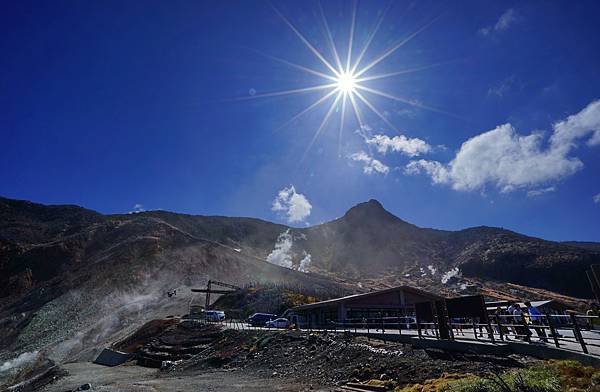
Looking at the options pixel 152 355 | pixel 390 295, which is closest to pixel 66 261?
pixel 152 355

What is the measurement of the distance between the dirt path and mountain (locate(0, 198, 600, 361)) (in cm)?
2015

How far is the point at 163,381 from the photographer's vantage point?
25.6 m

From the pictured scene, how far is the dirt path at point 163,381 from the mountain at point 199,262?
66.1 feet

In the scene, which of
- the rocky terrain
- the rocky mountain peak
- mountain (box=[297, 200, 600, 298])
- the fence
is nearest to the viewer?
the fence

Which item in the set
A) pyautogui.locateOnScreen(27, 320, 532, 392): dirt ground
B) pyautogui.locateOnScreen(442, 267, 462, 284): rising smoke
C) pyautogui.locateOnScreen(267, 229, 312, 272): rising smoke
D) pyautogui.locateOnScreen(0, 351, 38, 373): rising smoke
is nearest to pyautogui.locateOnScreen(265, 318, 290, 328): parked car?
pyautogui.locateOnScreen(27, 320, 532, 392): dirt ground

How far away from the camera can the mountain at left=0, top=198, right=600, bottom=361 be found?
210ft

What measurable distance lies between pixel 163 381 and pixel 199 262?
68.4 meters

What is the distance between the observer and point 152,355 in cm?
3806

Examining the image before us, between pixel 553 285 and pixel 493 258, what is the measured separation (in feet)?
73.3

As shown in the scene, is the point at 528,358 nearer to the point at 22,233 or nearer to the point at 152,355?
the point at 152,355

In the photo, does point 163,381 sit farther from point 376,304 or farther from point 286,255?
point 286,255

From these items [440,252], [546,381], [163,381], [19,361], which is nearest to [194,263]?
[19,361]

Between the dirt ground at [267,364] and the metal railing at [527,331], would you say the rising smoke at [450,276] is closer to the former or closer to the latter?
the metal railing at [527,331]

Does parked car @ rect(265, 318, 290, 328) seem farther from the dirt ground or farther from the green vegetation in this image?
the green vegetation
